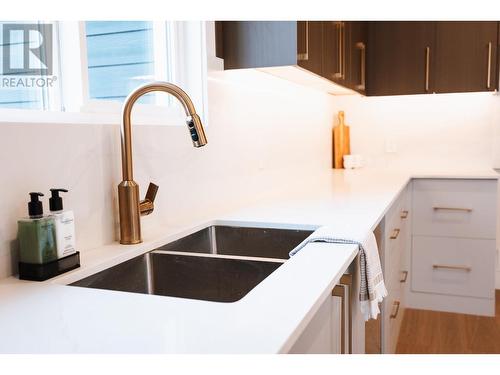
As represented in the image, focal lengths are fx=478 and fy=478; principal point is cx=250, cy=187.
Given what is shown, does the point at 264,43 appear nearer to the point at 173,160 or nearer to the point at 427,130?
the point at 173,160

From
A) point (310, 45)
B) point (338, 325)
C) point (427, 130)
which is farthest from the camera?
point (427, 130)

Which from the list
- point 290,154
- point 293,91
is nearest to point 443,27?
point 293,91

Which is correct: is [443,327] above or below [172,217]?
below

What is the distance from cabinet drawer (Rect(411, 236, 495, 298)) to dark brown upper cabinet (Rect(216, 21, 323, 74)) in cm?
182

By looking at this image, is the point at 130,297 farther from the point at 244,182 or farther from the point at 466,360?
the point at 244,182

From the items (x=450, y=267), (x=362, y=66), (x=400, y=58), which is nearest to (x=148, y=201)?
(x=362, y=66)

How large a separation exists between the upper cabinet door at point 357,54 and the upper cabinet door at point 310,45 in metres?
0.75

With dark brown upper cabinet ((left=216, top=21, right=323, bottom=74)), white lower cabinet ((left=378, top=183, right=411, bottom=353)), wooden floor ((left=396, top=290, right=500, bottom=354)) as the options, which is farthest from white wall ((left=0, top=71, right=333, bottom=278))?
wooden floor ((left=396, top=290, right=500, bottom=354))

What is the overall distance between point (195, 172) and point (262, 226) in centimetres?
34

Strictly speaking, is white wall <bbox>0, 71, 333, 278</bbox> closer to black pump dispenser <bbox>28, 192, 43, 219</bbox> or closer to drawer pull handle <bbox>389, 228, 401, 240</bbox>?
black pump dispenser <bbox>28, 192, 43, 219</bbox>

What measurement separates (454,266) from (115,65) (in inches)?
102

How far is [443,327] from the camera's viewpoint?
9.69ft

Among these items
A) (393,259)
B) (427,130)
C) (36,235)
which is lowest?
(393,259)

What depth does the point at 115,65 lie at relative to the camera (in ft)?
5.21
